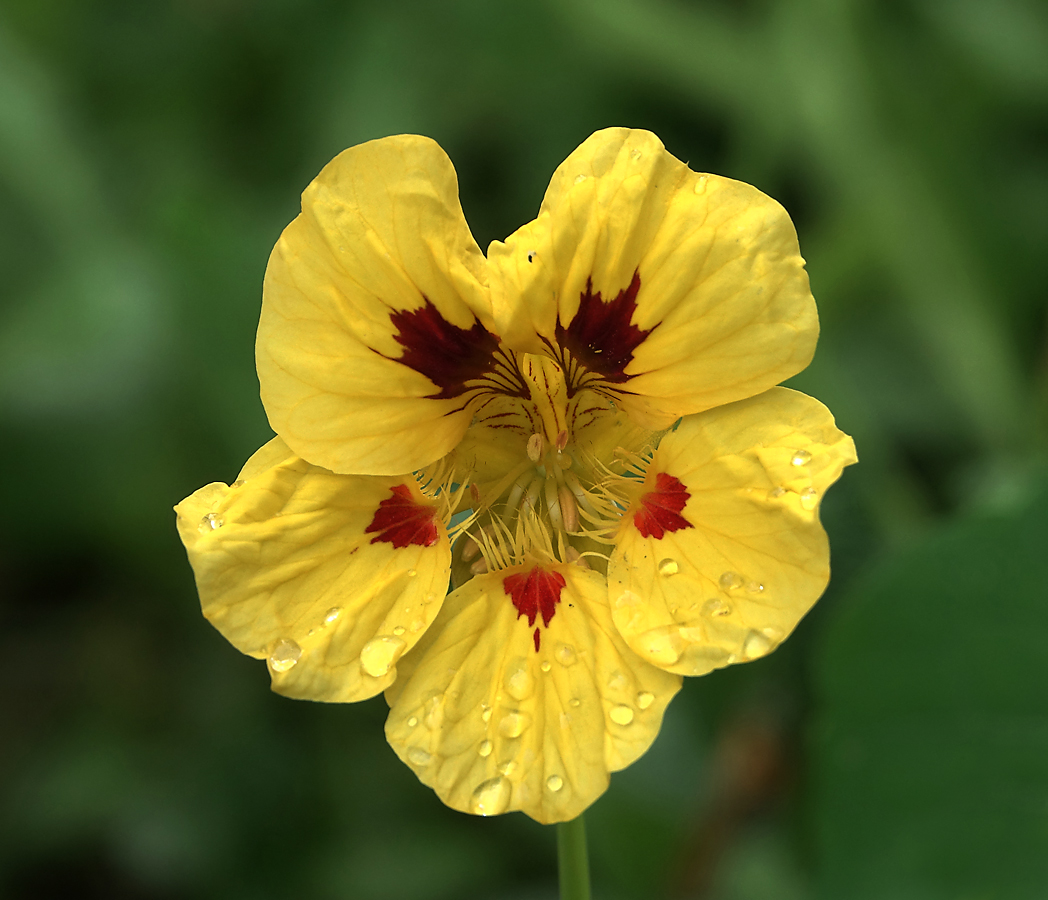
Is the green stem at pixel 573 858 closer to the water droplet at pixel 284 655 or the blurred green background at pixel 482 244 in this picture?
the water droplet at pixel 284 655

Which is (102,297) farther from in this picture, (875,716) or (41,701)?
(875,716)

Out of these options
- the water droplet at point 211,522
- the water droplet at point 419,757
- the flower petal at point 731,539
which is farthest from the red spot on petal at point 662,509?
the water droplet at point 211,522

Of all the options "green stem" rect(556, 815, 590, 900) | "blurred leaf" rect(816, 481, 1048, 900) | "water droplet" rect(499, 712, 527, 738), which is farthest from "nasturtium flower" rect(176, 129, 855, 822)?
"blurred leaf" rect(816, 481, 1048, 900)

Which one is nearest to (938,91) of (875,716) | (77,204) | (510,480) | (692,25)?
(692,25)

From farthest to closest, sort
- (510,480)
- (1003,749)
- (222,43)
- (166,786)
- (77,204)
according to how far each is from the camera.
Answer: (222,43)
(77,204)
(166,786)
(1003,749)
(510,480)

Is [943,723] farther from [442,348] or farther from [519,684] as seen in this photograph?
[442,348]

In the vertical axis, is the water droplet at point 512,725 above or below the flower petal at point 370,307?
below

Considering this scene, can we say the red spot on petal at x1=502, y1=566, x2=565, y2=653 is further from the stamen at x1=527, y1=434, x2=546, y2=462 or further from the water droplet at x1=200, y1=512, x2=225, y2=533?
the water droplet at x1=200, y1=512, x2=225, y2=533
